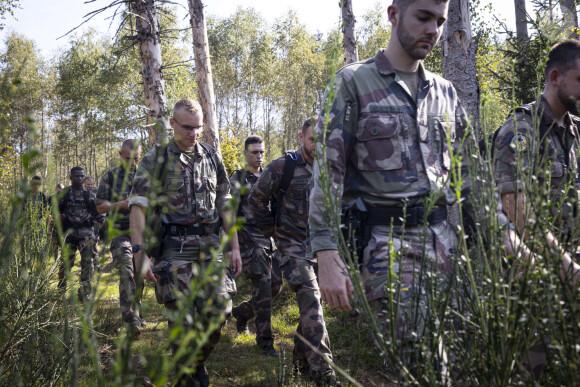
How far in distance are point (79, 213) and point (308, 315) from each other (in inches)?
233

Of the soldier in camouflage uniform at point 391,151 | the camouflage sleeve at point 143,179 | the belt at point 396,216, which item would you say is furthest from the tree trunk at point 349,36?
the belt at point 396,216

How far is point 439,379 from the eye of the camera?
146 cm

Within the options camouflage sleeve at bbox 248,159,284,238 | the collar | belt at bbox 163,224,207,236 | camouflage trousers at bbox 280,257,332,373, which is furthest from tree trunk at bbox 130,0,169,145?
the collar

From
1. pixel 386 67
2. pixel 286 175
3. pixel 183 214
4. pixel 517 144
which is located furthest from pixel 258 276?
pixel 517 144

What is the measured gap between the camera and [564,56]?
112 inches

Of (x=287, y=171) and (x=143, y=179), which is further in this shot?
(x=287, y=171)

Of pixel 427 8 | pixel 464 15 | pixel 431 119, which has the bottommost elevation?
pixel 431 119

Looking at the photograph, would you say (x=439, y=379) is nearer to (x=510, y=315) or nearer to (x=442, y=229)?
(x=510, y=315)

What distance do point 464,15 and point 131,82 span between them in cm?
3001

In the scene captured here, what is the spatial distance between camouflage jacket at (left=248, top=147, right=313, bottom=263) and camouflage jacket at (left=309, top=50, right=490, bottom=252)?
→ 213 centimetres

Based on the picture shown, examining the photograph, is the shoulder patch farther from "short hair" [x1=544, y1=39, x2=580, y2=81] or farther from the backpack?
the backpack

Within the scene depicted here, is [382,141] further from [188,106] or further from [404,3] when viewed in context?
[188,106]

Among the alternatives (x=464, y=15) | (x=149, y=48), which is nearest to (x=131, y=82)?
(x=149, y=48)

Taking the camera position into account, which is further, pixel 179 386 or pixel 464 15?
pixel 464 15
